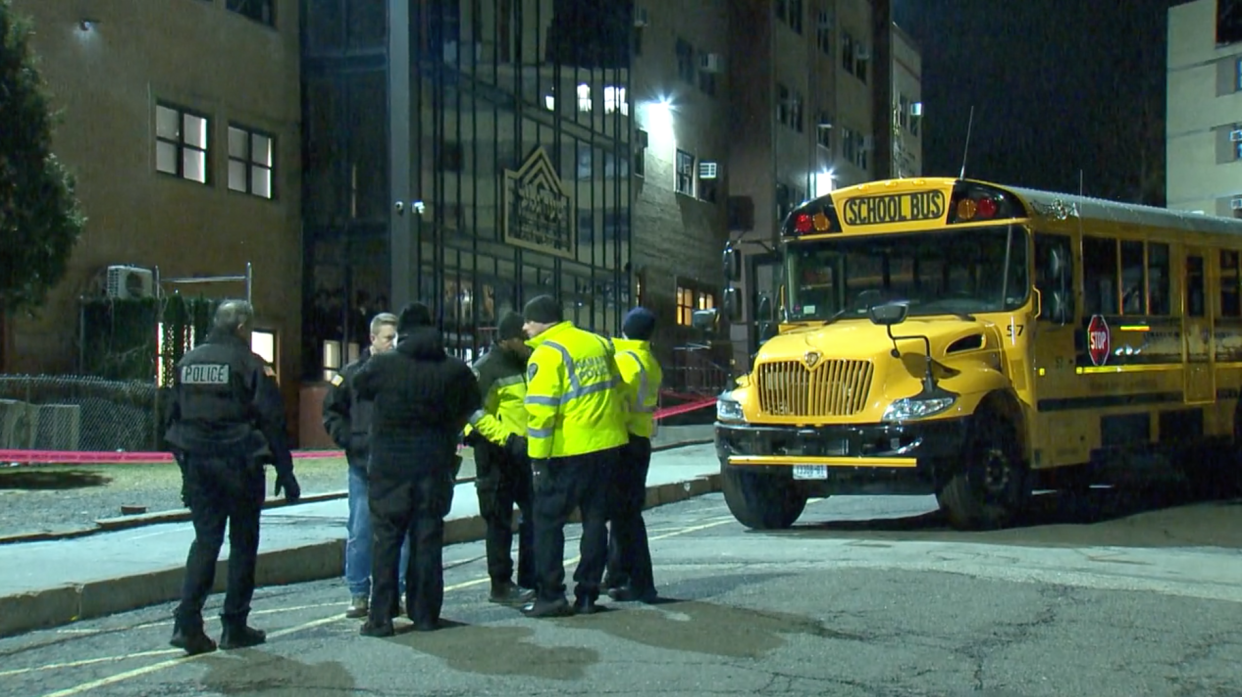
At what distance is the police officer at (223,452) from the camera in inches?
330

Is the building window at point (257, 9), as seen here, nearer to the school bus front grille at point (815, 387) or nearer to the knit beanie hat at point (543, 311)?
the school bus front grille at point (815, 387)

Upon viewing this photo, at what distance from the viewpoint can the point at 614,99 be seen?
3803 centimetres

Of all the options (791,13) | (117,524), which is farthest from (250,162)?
(791,13)

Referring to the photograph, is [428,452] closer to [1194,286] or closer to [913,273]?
[913,273]

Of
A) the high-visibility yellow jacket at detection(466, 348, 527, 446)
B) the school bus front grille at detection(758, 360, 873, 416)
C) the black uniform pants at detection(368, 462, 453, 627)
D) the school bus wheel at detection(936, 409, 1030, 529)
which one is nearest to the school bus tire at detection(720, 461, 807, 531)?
the school bus front grille at detection(758, 360, 873, 416)

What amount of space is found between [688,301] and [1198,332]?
26.8 m

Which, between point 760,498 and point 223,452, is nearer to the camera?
point 223,452

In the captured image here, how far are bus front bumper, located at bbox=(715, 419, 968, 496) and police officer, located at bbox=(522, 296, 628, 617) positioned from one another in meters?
4.48

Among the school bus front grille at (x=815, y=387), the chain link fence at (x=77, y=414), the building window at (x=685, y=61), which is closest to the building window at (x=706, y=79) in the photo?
the building window at (x=685, y=61)

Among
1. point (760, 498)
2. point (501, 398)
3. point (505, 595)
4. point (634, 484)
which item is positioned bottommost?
point (505, 595)

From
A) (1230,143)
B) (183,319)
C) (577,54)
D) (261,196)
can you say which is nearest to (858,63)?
(1230,143)

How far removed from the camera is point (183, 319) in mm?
23609

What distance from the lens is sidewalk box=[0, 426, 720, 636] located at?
9.91 m

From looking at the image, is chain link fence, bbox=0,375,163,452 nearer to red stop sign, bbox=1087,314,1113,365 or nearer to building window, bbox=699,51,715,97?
red stop sign, bbox=1087,314,1113,365
